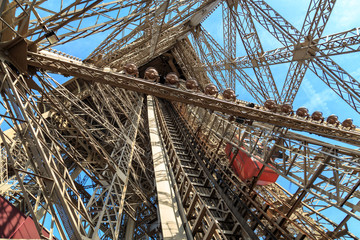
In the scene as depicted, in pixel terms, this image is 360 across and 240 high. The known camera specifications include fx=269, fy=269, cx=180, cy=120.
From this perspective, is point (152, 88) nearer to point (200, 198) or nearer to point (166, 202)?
point (200, 198)

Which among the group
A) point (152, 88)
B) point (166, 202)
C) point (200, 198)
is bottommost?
point (166, 202)

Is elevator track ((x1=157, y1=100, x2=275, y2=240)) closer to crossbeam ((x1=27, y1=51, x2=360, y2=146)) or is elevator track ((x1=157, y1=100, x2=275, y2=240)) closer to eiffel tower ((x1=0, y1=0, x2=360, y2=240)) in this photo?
eiffel tower ((x1=0, y1=0, x2=360, y2=240))

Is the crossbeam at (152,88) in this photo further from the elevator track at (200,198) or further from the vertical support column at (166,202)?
the vertical support column at (166,202)

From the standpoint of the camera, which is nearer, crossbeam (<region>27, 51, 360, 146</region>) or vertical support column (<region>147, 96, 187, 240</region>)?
vertical support column (<region>147, 96, 187, 240</region>)

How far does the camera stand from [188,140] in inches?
686

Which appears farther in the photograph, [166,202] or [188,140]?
[188,140]

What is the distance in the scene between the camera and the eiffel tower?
7516 millimetres

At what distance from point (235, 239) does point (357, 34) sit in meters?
12.2

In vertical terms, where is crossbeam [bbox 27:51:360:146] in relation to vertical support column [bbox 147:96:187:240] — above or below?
above

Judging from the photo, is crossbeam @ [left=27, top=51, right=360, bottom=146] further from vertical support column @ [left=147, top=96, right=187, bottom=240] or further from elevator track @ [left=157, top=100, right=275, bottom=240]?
vertical support column @ [left=147, top=96, right=187, bottom=240]

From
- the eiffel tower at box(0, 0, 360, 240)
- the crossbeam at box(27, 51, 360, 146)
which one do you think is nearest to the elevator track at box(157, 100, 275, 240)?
the eiffel tower at box(0, 0, 360, 240)

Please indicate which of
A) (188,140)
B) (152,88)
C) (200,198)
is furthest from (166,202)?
(188,140)

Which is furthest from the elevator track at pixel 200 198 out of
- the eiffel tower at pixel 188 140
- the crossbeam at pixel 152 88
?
the crossbeam at pixel 152 88

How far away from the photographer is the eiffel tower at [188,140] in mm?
7516
